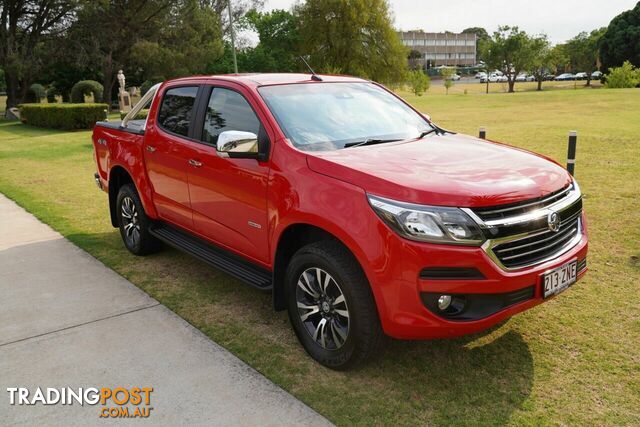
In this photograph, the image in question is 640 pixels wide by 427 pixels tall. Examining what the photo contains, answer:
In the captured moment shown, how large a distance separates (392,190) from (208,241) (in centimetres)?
226

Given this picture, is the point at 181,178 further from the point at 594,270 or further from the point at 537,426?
the point at 594,270

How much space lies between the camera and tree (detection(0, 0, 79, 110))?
33500 millimetres

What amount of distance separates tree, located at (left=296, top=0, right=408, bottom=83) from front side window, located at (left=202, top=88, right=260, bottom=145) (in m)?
43.6

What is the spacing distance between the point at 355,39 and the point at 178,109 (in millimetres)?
44918

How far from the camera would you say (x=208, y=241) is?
4.82 metres

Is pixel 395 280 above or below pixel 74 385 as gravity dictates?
above

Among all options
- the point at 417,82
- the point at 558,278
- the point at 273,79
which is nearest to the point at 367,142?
the point at 273,79

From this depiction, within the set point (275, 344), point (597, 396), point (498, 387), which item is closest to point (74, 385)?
point (275, 344)

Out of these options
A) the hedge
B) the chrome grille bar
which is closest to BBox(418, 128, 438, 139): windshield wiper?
the chrome grille bar

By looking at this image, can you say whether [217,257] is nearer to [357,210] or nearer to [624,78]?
[357,210]

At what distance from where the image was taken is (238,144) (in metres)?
3.79

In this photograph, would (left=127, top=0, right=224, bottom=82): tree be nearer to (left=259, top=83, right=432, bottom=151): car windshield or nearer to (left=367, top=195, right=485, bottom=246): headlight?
(left=259, top=83, right=432, bottom=151): car windshield

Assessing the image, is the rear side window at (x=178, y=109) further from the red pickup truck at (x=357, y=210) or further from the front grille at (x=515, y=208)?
the front grille at (x=515, y=208)

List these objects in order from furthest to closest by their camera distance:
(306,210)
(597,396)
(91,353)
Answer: (91,353) → (306,210) → (597,396)
